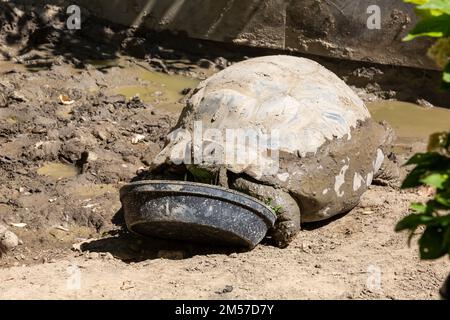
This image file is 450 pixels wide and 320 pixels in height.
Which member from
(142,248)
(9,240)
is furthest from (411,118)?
(9,240)

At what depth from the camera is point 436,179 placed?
219 cm

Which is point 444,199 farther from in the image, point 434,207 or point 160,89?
point 160,89

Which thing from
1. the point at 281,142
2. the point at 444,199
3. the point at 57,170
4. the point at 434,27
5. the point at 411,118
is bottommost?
the point at 57,170

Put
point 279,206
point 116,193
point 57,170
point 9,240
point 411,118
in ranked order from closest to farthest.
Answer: point 279,206, point 9,240, point 116,193, point 57,170, point 411,118

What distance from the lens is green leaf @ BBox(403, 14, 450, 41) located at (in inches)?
87.7

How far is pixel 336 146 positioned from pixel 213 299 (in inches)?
58.8

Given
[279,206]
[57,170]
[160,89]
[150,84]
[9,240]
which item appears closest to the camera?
[279,206]

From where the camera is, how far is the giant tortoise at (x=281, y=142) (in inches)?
195

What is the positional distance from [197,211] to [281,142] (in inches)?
31.0

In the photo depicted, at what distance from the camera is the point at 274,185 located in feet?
16.4

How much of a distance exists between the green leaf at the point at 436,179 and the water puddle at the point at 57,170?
440 cm

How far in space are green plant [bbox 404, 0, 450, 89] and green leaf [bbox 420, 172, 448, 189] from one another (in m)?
0.25

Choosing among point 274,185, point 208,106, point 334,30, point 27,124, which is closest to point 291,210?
point 274,185
